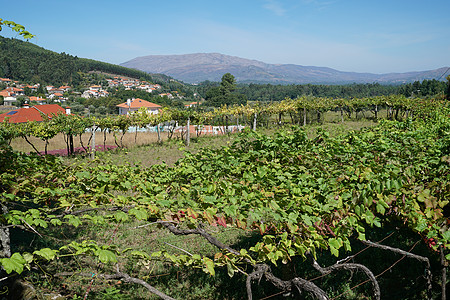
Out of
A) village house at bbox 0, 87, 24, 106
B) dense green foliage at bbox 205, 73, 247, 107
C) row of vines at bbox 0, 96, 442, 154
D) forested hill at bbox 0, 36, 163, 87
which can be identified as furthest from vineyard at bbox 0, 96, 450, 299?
forested hill at bbox 0, 36, 163, 87

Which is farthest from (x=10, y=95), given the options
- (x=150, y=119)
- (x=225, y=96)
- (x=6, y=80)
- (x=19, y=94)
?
(x=150, y=119)

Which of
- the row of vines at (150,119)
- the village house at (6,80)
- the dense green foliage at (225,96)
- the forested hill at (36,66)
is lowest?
the row of vines at (150,119)

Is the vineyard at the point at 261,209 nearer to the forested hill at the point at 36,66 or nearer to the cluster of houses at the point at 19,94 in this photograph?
the cluster of houses at the point at 19,94

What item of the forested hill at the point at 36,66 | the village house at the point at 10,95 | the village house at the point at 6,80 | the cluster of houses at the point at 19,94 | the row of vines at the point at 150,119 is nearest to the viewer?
the row of vines at the point at 150,119

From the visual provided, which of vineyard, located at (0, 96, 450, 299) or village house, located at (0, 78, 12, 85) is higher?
village house, located at (0, 78, 12, 85)

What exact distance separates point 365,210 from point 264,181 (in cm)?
112

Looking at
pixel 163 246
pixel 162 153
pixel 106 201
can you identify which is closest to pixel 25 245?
pixel 163 246

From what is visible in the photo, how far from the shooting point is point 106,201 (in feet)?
11.9

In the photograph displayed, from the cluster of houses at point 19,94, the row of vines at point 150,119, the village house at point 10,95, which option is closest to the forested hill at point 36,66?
the cluster of houses at point 19,94

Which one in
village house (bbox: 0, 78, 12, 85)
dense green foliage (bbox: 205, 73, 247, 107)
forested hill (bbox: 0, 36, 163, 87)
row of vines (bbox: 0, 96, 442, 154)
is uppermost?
forested hill (bbox: 0, 36, 163, 87)

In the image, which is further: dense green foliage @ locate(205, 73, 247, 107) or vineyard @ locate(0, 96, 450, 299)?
dense green foliage @ locate(205, 73, 247, 107)

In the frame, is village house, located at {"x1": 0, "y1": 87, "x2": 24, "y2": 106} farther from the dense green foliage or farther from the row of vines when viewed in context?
the row of vines

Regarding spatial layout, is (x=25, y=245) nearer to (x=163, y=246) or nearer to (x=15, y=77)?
(x=163, y=246)

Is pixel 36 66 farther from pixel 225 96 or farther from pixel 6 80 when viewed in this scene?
pixel 225 96
